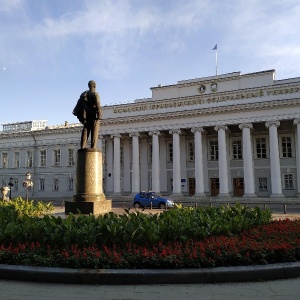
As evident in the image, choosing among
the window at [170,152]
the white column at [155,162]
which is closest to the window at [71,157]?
the white column at [155,162]

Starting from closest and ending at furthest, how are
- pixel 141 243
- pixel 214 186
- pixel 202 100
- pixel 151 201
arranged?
pixel 141 243, pixel 151 201, pixel 202 100, pixel 214 186

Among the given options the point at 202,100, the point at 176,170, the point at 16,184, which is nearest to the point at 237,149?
the point at 202,100

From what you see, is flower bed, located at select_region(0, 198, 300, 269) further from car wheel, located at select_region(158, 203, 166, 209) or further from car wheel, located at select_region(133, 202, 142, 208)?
car wheel, located at select_region(133, 202, 142, 208)

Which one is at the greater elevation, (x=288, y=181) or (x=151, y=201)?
(x=288, y=181)

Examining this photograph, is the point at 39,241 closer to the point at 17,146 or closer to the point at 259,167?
the point at 259,167

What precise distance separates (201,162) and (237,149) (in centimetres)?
512

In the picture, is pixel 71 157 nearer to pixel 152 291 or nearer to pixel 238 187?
pixel 238 187

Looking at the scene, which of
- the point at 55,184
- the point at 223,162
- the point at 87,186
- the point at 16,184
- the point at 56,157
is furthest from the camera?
the point at 16,184

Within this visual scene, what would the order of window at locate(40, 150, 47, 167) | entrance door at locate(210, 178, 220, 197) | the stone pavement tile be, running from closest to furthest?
the stone pavement tile
entrance door at locate(210, 178, 220, 197)
window at locate(40, 150, 47, 167)

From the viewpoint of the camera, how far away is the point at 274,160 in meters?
34.3

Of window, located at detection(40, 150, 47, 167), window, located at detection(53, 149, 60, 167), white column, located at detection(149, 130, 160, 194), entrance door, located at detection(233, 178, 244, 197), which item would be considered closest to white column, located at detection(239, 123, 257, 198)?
entrance door, located at detection(233, 178, 244, 197)

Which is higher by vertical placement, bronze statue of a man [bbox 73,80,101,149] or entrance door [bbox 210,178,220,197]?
bronze statue of a man [bbox 73,80,101,149]

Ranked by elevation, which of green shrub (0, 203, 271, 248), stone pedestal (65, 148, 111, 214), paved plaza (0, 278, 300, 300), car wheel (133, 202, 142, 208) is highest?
stone pedestal (65, 148, 111, 214)

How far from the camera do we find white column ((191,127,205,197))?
37250mm
